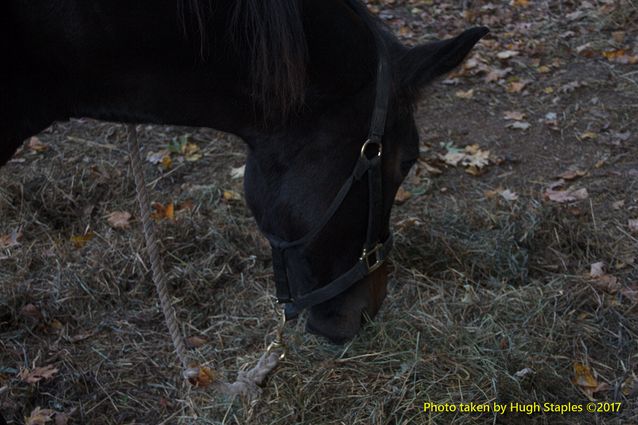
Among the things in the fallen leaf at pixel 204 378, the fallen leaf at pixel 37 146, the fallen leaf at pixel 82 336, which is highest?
the fallen leaf at pixel 37 146

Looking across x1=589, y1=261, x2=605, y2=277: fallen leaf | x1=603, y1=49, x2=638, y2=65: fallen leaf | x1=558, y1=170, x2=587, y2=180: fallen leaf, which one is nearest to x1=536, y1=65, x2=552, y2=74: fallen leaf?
x1=603, y1=49, x2=638, y2=65: fallen leaf

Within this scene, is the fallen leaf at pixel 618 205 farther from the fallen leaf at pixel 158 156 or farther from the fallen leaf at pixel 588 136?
the fallen leaf at pixel 158 156

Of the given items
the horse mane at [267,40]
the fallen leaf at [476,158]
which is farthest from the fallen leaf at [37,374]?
the fallen leaf at [476,158]

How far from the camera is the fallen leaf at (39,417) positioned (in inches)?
104

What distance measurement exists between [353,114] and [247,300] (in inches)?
57.4

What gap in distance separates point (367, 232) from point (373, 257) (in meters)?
0.12

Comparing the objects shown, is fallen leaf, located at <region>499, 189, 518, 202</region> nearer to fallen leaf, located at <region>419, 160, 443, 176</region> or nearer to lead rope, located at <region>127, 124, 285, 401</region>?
fallen leaf, located at <region>419, 160, 443, 176</region>

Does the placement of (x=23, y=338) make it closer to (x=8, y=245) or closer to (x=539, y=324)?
(x=8, y=245)

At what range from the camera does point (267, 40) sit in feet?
6.20

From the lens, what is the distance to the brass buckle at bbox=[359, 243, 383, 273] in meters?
2.33

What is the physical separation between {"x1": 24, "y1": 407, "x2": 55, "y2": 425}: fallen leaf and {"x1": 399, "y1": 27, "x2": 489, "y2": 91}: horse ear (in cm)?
183

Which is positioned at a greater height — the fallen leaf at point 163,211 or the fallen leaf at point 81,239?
the fallen leaf at point 81,239

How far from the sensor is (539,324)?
302 cm

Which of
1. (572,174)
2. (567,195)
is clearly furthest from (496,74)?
(567,195)
